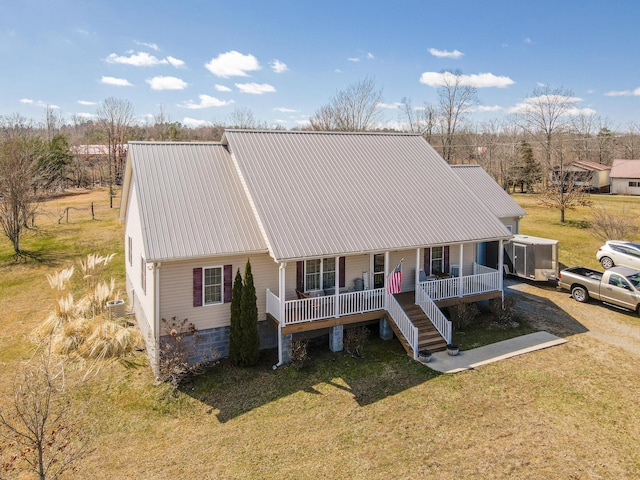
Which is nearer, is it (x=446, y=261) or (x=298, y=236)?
(x=298, y=236)

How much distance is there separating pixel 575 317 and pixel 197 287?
15.5m

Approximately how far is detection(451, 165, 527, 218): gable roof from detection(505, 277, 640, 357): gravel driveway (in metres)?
4.46

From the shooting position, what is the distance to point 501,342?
16250 mm

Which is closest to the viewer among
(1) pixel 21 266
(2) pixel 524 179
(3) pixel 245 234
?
(3) pixel 245 234

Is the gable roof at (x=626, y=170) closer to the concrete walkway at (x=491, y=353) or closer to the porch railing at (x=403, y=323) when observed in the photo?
the concrete walkway at (x=491, y=353)

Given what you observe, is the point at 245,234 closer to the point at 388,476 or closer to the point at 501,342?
the point at 388,476

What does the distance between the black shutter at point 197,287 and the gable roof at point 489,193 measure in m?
16.3

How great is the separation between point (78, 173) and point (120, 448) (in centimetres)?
6534

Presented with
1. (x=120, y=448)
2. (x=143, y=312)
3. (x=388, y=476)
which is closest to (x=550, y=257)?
(x=388, y=476)

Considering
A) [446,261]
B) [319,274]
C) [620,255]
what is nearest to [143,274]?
[319,274]

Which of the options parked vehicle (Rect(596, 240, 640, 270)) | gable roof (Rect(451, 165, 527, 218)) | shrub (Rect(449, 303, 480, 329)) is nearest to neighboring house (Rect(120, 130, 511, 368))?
shrub (Rect(449, 303, 480, 329))

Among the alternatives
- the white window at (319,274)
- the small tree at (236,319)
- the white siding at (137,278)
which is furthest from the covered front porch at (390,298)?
the white siding at (137,278)

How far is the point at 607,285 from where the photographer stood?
64.4ft

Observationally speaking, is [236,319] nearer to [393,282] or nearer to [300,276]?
[300,276]
